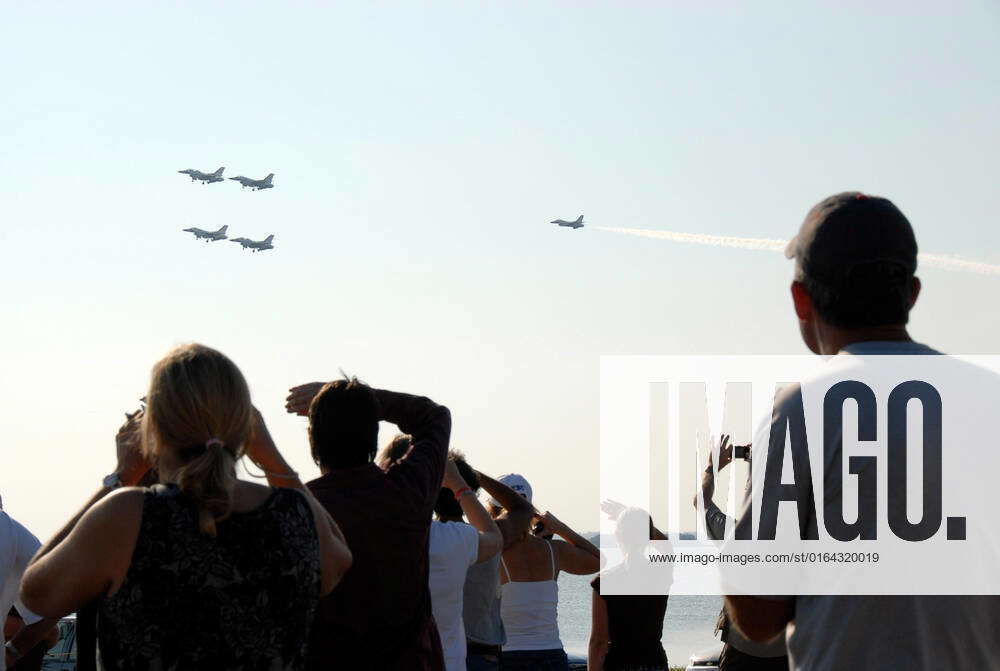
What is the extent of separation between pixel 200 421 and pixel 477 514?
8.41ft

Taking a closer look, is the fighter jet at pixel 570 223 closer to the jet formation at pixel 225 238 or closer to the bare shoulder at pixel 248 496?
the jet formation at pixel 225 238

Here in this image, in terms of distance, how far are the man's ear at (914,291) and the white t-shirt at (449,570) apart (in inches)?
118

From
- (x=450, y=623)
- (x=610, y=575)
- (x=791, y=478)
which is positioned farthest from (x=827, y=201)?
(x=610, y=575)

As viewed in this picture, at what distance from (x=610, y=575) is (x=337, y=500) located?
3969 millimetres

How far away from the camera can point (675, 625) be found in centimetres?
11362

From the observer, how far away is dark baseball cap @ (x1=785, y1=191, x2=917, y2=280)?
9.95ft

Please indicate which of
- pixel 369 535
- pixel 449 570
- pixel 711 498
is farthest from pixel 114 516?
pixel 449 570

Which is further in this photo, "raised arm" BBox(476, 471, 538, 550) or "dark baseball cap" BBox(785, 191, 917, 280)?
"raised arm" BBox(476, 471, 538, 550)

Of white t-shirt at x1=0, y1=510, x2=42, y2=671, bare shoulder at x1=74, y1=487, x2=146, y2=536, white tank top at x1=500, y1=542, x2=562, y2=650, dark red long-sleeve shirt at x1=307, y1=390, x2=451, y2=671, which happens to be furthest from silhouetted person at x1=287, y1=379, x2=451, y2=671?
white tank top at x1=500, y1=542, x2=562, y2=650

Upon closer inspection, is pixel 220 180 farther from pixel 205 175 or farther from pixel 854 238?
pixel 854 238

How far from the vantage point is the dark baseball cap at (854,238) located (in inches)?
119

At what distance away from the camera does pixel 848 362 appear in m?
3.02

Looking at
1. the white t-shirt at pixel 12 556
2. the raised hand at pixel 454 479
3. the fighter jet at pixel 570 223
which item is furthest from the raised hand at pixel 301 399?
the fighter jet at pixel 570 223

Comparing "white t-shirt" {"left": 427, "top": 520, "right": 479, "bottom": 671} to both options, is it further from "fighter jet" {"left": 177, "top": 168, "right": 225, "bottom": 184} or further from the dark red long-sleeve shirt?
"fighter jet" {"left": 177, "top": 168, "right": 225, "bottom": 184}
